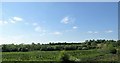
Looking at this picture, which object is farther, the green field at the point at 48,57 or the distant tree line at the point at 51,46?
the distant tree line at the point at 51,46

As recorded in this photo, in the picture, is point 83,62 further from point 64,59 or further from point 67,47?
point 67,47

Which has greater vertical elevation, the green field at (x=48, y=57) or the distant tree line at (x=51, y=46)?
the distant tree line at (x=51, y=46)

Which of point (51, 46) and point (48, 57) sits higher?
point (51, 46)

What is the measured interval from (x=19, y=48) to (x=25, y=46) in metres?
1.16

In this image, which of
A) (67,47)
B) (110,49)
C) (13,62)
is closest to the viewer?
(13,62)

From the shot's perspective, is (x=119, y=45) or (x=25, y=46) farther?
(x=25, y=46)

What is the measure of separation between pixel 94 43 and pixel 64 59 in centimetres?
1867

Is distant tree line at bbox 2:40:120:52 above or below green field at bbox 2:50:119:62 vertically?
above

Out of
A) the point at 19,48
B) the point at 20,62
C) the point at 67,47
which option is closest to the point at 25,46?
the point at 19,48

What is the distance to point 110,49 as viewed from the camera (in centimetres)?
2845

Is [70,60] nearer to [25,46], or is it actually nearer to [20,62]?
[20,62]

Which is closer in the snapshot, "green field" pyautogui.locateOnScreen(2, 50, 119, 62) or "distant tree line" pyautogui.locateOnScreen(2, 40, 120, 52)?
"green field" pyautogui.locateOnScreen(2, 50, 119, 62)

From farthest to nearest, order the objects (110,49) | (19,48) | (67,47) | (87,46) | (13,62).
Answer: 1. (87,46)
2. (67,47)
3. (19,48)
4. (110,49)
5. (13,62)

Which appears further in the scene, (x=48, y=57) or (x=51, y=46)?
(x=51, y=46)
